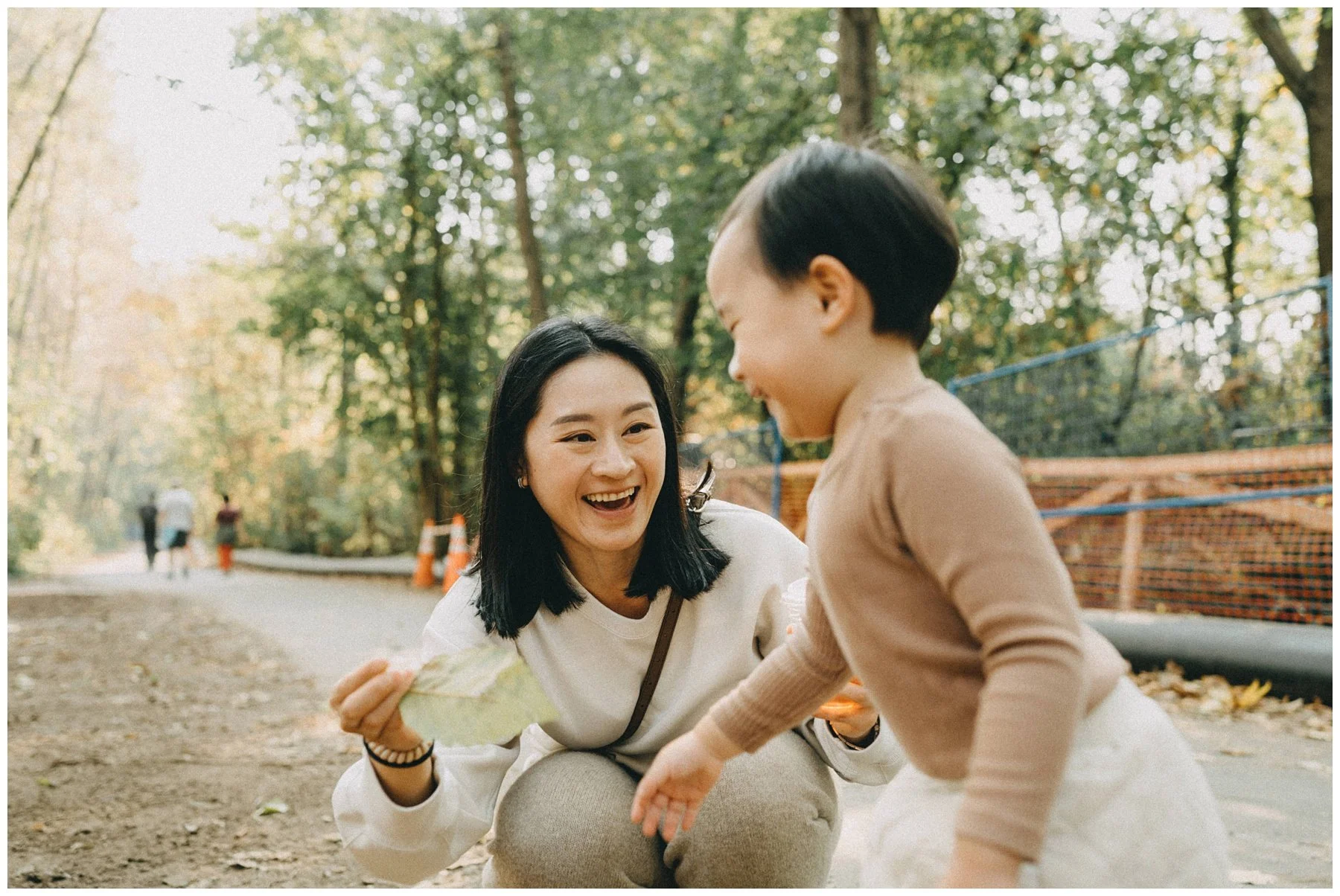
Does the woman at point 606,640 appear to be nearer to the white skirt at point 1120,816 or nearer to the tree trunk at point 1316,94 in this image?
the white skirt at point 1120,816

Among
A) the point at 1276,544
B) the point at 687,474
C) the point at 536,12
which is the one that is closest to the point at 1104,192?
the point at 1276,544

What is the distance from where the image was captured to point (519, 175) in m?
11.1

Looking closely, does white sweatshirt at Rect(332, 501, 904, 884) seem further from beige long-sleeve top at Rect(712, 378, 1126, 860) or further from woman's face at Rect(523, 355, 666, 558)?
beige long-sleeve top at Rect(712, 378, 1126, 860)

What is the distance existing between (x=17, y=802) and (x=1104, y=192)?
8873 mm

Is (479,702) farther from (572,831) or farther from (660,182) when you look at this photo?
(660,182)

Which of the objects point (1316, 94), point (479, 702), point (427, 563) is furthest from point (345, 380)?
point (479, 702)

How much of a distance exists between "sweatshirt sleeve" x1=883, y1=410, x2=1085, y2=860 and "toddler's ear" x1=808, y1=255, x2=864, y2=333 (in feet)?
0.54

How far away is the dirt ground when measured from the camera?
311cm

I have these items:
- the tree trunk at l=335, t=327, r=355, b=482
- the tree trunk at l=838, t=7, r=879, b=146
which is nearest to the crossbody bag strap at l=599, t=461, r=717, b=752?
the tree trunk at l=838, t=7, r=879, b=146

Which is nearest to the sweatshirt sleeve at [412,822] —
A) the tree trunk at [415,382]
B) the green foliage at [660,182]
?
the green foliage at [660,182]

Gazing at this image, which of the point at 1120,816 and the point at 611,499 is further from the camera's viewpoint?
the point at 611,499

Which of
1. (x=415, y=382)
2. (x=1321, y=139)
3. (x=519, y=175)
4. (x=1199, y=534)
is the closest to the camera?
(x=1199, y=534)

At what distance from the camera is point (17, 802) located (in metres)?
3.74

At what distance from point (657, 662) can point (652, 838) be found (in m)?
0.35
